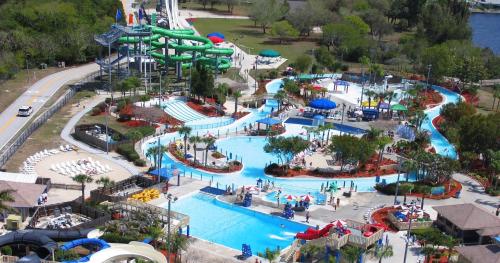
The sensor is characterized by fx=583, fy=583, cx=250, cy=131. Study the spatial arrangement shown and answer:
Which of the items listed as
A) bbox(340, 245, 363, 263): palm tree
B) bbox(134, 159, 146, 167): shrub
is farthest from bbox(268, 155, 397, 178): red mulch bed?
bbox(340, 245, 363, 263): palm tree

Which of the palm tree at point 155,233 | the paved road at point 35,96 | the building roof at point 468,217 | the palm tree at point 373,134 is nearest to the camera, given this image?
the palm tree at point 155,233

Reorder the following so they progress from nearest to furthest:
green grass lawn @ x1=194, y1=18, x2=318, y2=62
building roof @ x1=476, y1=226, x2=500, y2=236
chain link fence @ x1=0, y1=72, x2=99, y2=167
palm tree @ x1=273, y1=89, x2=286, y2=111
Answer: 1. building roof @ x1=476, y1=226, x2=500, y2=236
2. chain link fence @ x1=0, y1=72, x2=99, y2=167
3. palm tree @ x1=273, y1=89, x2=286, y2=111
4. green grass lawn @ x1=194, y1=18, x2=318, y2=62

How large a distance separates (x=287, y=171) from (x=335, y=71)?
43.2 meters

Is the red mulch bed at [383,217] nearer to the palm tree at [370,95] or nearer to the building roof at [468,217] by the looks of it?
the building roof at [468,217]

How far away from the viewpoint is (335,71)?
90000 millimetres

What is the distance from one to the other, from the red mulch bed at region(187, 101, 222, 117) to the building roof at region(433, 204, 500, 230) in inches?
1268

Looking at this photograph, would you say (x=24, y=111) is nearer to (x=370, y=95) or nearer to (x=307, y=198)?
(x=307, y=198)

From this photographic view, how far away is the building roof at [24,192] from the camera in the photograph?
125 feet

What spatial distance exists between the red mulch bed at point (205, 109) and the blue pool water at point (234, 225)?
2275cm

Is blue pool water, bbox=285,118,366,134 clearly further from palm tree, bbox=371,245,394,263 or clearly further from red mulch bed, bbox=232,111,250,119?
palm tree, bbox=371,245,394,263

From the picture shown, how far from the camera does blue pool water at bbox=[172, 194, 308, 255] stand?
3838 cm

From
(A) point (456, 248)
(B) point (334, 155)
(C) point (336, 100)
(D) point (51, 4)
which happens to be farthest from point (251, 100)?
(D) point (51, 4)

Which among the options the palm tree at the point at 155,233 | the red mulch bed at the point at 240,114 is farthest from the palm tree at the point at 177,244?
the red mulch bed at the point at 240,114

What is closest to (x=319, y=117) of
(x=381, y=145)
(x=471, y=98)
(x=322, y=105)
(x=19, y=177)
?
(x=322, y=105)
